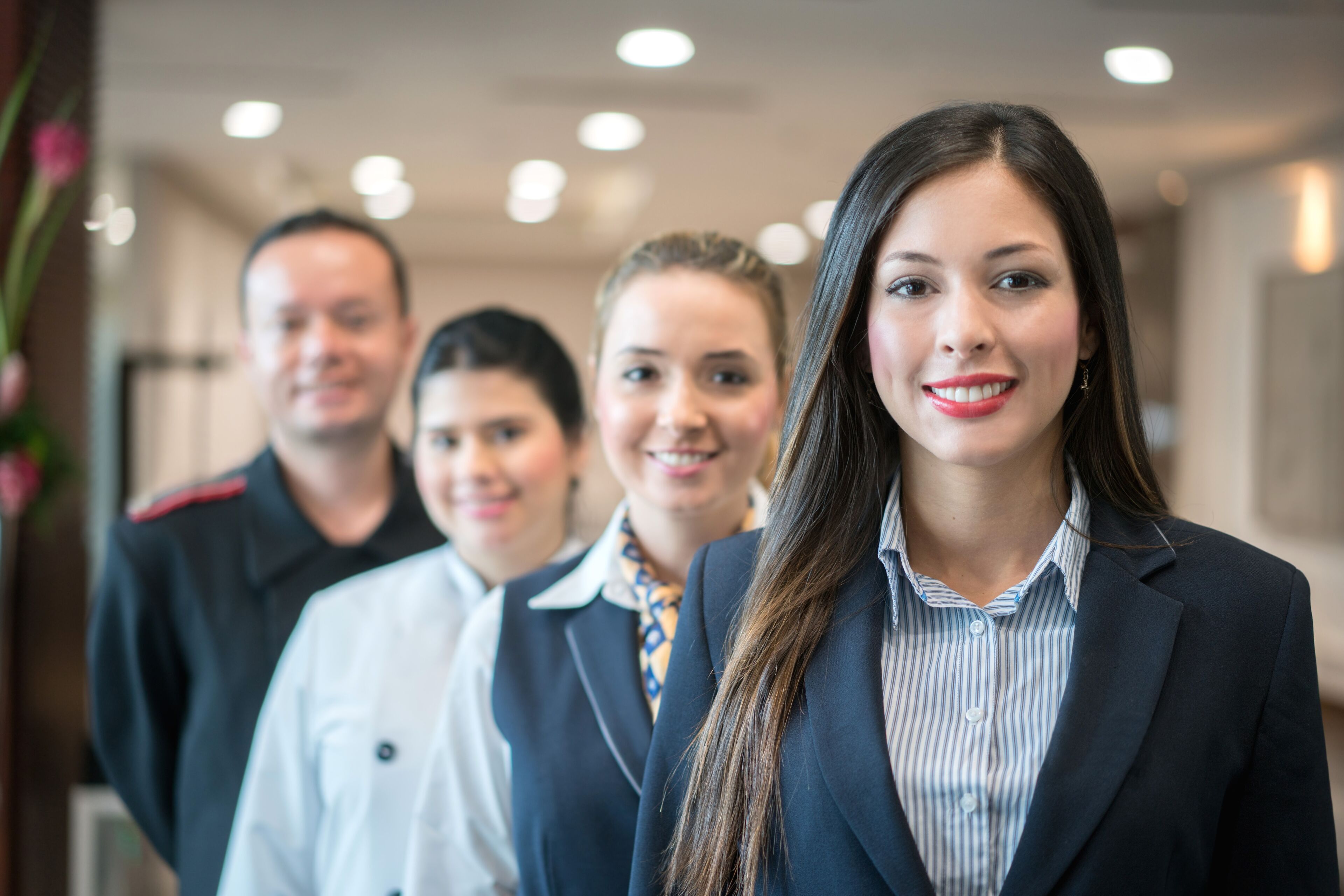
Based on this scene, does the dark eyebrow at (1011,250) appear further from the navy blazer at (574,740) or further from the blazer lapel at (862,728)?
the navy blazer at (574,740)

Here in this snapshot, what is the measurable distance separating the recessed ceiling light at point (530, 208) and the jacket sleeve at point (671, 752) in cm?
730

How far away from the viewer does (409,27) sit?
434cm

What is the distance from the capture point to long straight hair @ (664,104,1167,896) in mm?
1127

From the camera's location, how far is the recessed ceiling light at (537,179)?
690 cm

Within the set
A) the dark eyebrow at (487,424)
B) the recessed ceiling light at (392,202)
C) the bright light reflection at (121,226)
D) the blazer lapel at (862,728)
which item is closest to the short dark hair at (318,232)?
the dark eyebrow at (487,424)

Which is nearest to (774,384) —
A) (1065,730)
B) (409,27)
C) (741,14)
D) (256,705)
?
(1065,730)

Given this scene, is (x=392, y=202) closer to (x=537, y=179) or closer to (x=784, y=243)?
(x=537, y=179)

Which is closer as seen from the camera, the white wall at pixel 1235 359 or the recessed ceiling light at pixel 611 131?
the recessed ceiling light at pixel 611 131

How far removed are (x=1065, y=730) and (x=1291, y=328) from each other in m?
6.09

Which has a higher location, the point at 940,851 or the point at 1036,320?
the point at 1036,320

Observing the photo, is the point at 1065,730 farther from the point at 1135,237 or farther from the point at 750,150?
the point at 1135,237

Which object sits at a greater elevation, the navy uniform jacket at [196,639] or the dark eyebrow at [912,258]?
the dark eyebrow at [912,258]

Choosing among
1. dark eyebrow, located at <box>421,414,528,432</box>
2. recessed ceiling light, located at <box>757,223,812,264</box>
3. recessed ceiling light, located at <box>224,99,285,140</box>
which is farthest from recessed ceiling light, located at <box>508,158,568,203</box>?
dark eyebrow, located at <box>421,414,528,432</box>

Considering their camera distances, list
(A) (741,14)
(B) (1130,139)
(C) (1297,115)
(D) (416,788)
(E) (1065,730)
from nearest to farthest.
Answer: (E) (1065,730), (D) (416,788), (A) (741,14), (C) (1297,115), (B) (1130,139)
